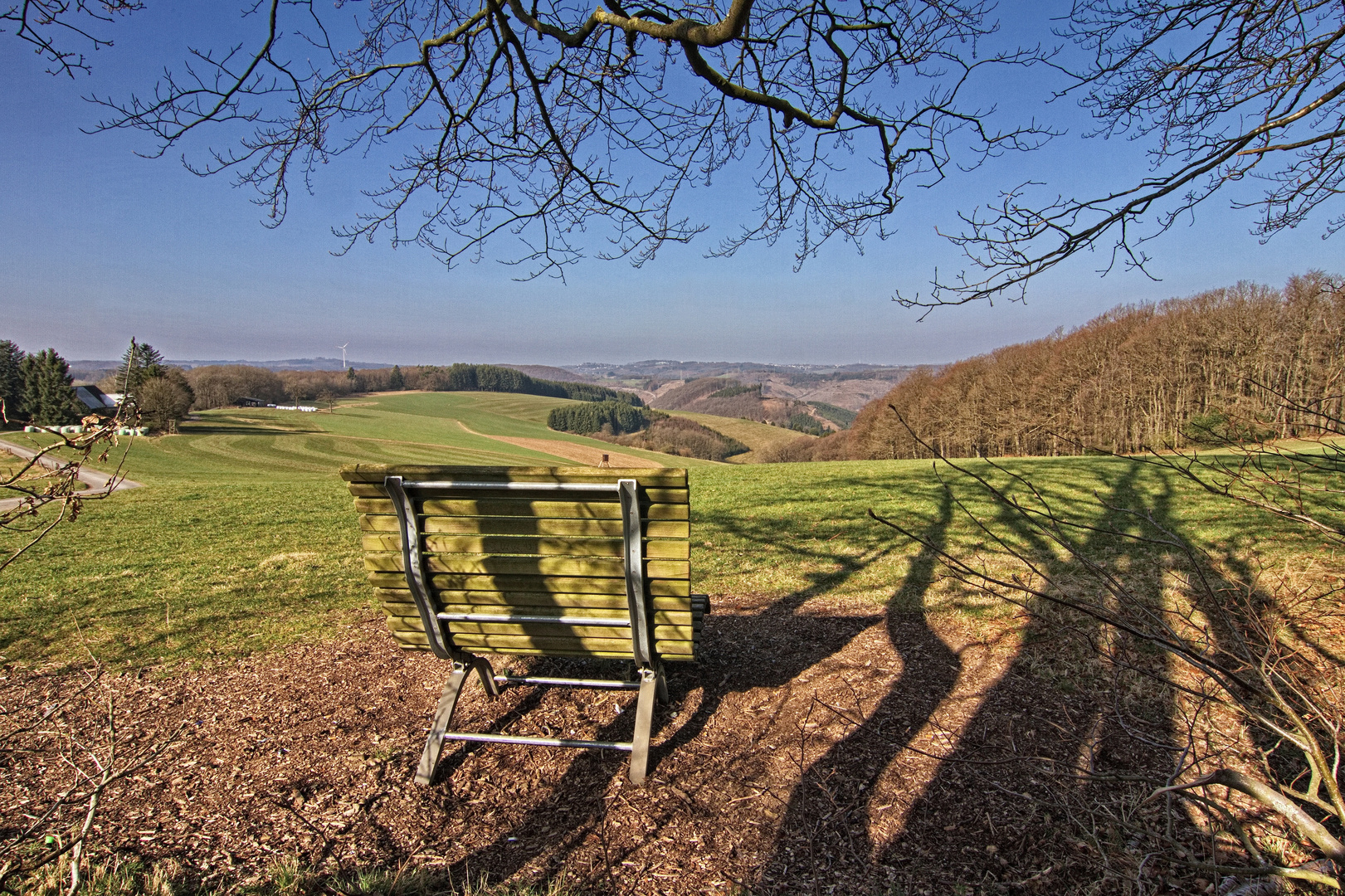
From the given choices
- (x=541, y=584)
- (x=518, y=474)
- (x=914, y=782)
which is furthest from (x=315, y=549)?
(x=914, y=782)

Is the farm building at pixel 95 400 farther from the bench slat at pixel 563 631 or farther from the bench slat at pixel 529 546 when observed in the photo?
the bench slat at pixel 563 631

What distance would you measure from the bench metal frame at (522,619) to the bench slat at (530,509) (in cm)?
6

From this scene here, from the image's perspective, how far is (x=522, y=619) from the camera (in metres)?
3.09

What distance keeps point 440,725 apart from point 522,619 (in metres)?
0.71

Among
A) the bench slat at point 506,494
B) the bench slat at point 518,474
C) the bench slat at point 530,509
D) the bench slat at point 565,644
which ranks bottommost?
the bench slat at point 565,644

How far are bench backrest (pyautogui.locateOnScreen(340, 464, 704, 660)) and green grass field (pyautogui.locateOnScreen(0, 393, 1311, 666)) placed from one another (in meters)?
1.92

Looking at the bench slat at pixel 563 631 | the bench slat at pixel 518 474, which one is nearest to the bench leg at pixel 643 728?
the bench slat at pixel 563 631

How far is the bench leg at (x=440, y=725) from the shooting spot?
3.06m

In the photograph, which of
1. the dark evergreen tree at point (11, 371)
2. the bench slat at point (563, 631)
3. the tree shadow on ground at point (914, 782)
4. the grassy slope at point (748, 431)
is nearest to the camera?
the tree shadow on ground at point (914, 782)

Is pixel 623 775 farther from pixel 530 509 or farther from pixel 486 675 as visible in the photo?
pixel 530 509

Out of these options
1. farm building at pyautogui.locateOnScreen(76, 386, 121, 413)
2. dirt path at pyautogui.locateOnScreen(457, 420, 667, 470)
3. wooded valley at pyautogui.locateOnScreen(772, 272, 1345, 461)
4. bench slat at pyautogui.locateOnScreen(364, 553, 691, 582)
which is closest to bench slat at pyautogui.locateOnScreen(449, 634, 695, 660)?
bench slat at pyautogui.locateOnScreen(364, 553, 691, 582)

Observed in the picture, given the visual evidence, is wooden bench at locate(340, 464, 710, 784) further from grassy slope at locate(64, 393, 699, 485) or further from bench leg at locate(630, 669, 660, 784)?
grassy slope at locate(64, 393, 699, 485)

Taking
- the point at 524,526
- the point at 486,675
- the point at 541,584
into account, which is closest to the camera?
the point at 524,526

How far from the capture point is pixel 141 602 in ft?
18.2
